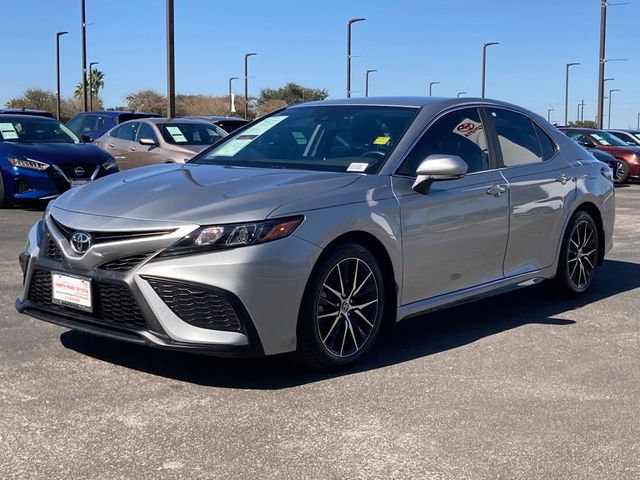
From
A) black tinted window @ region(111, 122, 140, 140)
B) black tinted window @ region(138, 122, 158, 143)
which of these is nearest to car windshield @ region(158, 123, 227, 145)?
black tinted window @ region(138, 122, 158, 143)

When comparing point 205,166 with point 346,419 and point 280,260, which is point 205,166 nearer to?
point 280,260

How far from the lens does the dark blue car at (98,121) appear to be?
722 inches

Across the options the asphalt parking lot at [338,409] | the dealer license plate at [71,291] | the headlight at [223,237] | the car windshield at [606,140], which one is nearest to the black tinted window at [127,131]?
the asphalt parking lot at [338,409]

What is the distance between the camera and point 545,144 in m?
6.35

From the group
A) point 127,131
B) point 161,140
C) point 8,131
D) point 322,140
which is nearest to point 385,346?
point 322,140

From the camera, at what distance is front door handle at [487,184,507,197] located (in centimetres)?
544

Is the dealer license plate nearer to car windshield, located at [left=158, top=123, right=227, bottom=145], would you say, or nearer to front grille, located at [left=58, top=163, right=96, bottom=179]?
front grille, located at [left=58, top=163, right=96, bottom=179]

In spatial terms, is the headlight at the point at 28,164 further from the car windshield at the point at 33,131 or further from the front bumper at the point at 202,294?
the front bumper at the point at 202,294

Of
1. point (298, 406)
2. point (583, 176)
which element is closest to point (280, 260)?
point (298, 406)

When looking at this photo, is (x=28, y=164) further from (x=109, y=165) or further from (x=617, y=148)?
(x=617, y=148)

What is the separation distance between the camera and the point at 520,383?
4441 millimetres

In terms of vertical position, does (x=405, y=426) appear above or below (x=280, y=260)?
below

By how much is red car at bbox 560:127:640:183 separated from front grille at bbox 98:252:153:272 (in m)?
18.9

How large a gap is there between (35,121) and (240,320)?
981 centimetres
